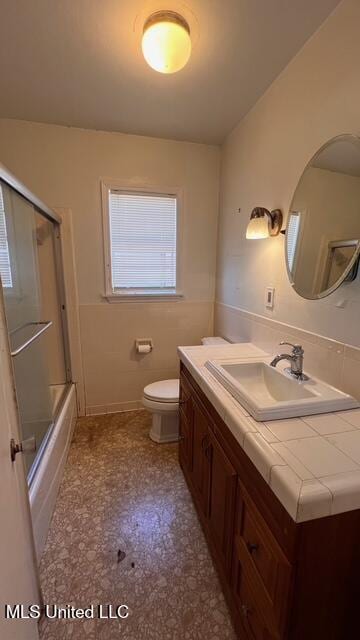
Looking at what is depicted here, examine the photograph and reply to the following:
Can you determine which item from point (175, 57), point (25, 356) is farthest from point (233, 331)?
point (175, 57)

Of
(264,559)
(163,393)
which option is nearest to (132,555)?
(264,559)

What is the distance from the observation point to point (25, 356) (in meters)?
1.80

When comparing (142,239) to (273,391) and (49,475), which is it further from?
(49,475)

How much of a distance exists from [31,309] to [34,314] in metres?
0.06

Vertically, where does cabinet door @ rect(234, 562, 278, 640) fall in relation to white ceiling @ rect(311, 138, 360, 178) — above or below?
below

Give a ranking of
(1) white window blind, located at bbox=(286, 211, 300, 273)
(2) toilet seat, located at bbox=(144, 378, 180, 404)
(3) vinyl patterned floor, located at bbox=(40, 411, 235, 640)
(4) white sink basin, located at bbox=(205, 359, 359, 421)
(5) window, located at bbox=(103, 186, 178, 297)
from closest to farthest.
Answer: (4) white sink basin, located at bbox=(205, 359, 359, 421), (3) vinyl patterned floor, located at bbox=(40, 411, 235, 640), (1) white window blind, located at bbox=(286, 211, 300, 273), (2) toilet seat, located at bbox=(144, 378, 180, 404), (5) window, located at bbox=(103, 186, 178, 297)

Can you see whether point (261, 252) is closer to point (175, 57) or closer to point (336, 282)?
point (336, 282)

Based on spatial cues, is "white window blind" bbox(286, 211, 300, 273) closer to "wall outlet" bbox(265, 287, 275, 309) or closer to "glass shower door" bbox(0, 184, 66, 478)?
"wall outlet" bbox(265, 287, 275, 309)

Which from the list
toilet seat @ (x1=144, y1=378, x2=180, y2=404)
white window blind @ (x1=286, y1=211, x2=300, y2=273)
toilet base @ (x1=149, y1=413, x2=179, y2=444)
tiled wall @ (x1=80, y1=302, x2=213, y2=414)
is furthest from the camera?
tiled wall @ (x1=80, y1=302, x2=213, y2=414)

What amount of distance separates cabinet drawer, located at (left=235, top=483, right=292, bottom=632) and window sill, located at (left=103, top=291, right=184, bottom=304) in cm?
183

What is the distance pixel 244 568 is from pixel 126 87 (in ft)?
8.17

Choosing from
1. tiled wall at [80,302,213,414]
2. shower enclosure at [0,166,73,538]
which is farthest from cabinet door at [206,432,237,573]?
tiled wall at [80,302,213,414]

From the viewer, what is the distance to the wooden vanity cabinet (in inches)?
27.6

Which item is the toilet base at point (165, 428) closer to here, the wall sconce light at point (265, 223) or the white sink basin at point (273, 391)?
the white sink basin at point (273, 391)
